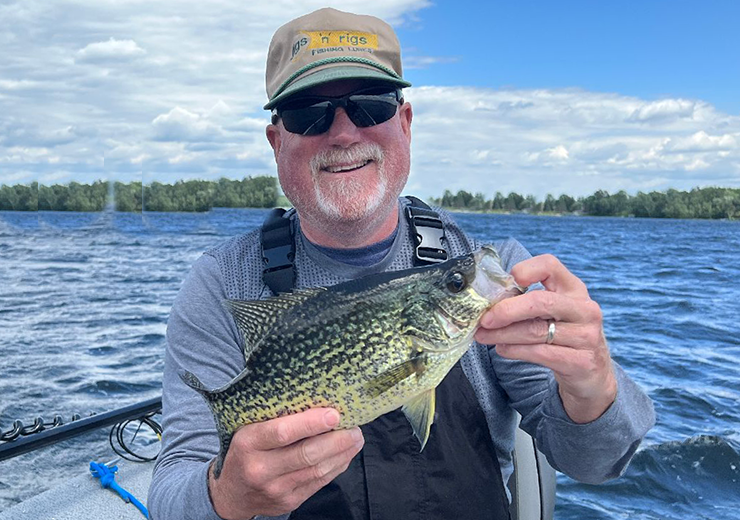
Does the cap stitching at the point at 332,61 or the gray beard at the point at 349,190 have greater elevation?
the cap stitching at the point at 332,61

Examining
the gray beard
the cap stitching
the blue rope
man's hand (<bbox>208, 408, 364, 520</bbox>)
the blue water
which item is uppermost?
the cap stitching

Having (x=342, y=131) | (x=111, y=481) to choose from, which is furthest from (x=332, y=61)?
(x=111, y=481)

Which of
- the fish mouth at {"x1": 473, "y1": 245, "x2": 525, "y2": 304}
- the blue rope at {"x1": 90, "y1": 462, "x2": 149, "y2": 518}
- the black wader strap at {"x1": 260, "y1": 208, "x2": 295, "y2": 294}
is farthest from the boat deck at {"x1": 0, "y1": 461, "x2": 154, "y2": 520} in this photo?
the fish mouth at {"x1": 473, "y1": 245, "x2": 525, "y2": 304}

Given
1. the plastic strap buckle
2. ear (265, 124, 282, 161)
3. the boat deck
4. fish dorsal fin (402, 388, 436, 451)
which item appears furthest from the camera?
the boat deck

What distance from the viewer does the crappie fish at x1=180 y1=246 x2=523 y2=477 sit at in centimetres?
221

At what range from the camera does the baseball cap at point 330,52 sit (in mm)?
3164

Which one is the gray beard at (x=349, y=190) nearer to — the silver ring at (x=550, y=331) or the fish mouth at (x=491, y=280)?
the fish mouth at (x=491, y=280)

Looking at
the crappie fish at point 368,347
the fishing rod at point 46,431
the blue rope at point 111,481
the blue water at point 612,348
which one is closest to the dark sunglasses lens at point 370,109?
the crappie fish at point 368,347

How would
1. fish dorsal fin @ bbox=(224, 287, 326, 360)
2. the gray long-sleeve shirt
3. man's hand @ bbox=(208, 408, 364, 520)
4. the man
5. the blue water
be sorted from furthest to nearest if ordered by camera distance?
the blue water
the gray long-sleeve shirt
fish dorsal fin @ bbox=(224, 287, 326, 360)
the man
man's hand @ bbox=(208, 408, 364, 520)

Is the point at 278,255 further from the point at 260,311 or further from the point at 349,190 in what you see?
the point at 260,311

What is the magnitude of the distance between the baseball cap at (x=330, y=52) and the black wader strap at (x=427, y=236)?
676 mm

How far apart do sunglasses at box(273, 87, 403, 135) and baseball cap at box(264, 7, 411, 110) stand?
85mm

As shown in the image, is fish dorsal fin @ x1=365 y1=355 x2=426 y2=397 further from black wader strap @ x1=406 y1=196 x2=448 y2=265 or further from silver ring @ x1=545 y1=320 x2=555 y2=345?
black wader strap @ x1=406 y1=196 x2=448 y2=265

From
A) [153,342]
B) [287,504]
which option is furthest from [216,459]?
[153,342]
